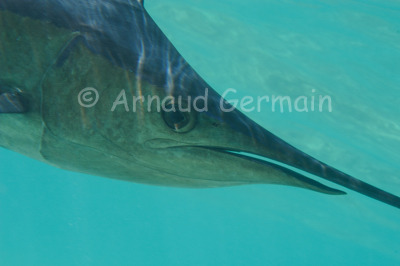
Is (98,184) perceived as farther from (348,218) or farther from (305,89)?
(305,89)

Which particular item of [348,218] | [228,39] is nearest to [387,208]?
[348,218]

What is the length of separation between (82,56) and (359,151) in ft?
48.8

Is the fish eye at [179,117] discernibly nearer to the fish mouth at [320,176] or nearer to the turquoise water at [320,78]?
the fish mouth at [320,176]

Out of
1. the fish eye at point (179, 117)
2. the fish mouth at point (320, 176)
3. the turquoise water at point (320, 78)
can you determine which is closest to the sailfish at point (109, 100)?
the fish eye at point (179, 117)

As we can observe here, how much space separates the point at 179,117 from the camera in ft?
8.38

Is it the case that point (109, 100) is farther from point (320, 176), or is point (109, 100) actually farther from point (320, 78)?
point (320, 78)

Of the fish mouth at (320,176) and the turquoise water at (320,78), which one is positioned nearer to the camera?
the fish mouth at (320,176)

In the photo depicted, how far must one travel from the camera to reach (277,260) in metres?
47.8

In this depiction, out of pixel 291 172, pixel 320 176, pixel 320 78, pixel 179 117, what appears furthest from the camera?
Answer: pixel 320 78

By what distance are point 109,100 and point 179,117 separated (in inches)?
19.1

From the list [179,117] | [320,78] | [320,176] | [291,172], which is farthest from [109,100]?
[320,78]

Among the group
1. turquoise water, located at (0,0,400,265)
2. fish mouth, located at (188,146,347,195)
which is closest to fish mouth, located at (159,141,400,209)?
fish mouth, located at (188,146,347,195)

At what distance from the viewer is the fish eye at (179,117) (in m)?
2.54

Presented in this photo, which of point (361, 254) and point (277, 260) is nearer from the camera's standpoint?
point (361, 254)
